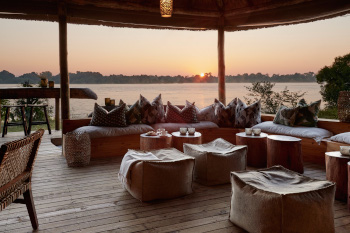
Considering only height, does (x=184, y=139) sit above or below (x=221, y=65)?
below

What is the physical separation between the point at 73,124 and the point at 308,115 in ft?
14.6

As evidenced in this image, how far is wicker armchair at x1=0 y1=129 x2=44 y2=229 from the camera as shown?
1780mm

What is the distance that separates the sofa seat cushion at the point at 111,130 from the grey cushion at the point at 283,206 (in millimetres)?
3080

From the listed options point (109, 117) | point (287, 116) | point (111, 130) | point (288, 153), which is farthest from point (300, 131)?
point (109, 117)

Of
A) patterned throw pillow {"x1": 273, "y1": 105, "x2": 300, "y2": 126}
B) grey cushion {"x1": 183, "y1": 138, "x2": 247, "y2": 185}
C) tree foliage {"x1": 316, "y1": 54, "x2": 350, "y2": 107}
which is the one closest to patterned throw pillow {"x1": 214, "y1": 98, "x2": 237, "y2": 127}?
patterned throw pillow {"x1": 273, "y1": 105, "x2": 300, "y2": 126}

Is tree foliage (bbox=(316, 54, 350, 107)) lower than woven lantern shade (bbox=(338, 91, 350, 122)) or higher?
higher

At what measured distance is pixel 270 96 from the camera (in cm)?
833

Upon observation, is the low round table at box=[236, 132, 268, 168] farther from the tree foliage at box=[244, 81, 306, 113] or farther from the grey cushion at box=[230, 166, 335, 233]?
the tree foliage at box=[244, 81, 306, 113]

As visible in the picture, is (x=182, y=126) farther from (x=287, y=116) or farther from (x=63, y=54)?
(x=63, y=54)

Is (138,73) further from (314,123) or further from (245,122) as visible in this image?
(314,123)

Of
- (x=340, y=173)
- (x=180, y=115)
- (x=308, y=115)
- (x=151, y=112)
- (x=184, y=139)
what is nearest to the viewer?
(x=340, y=173)

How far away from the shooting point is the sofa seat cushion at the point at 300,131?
4680 millimetres

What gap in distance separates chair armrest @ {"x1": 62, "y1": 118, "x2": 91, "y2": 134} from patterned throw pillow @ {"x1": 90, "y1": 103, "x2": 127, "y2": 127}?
179mm

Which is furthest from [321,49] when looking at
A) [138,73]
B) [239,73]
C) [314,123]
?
[138,73]
